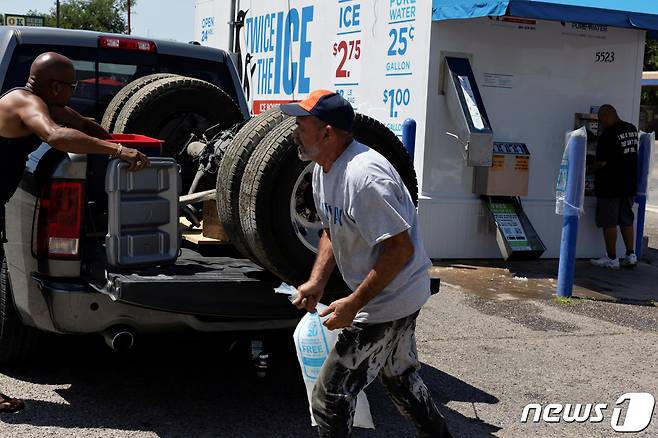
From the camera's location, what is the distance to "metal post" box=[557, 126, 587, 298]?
318 inches

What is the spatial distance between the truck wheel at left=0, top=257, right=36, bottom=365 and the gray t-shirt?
202 cm

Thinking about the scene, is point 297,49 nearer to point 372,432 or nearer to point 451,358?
point 451,358

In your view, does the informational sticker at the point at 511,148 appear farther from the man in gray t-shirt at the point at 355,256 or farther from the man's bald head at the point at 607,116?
the man in gray t-shirt at the point at 355,256

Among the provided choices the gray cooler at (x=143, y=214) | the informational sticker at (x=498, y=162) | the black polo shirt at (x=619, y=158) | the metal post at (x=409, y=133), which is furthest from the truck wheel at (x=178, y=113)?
the black polo shirt at (x=619, y=158)

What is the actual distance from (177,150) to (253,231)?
1.54 m

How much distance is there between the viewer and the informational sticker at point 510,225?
9523 mm

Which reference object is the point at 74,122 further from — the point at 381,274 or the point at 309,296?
the point at 381,274

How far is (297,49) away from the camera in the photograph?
38.9ft

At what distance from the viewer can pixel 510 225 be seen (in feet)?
31.8

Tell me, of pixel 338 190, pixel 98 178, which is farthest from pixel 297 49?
pixel 338 190

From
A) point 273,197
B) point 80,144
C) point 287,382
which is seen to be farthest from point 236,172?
point 287,382

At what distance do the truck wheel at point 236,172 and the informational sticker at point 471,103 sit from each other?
4.94 metres

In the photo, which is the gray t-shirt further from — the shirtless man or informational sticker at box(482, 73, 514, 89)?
informational sticker at box(482, 73, 514, 89)

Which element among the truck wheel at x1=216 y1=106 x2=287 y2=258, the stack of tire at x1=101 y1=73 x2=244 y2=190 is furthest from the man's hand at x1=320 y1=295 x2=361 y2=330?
the stack of tire at x1=101 y1=73 x2=244 y2=190
